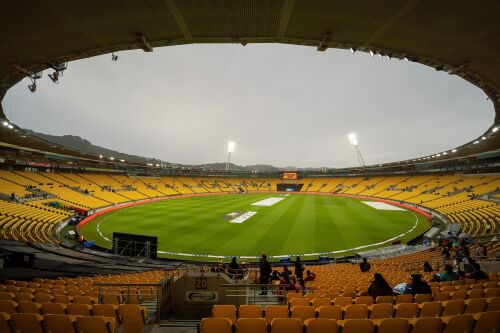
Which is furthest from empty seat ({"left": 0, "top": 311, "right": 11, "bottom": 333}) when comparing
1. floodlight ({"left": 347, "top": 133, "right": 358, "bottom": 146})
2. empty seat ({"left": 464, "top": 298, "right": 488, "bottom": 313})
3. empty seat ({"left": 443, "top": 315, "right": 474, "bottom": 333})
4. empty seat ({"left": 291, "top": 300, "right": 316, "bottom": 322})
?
floodlight ({"left": 347, "top": 133, "right": 358, "bottom": 146})

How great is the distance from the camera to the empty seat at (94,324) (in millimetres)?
4410

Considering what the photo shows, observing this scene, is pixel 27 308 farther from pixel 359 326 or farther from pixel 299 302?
pixel 359 326

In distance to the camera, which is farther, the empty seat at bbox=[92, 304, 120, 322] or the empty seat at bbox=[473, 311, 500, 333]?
the empty seat at bbox=[92, 304, 120, 322]

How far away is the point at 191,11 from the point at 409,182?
6386 centimetres

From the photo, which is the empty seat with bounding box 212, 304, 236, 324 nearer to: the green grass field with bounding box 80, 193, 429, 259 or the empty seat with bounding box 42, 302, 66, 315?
the empty seat with bounding box 42, 302, 66, 315

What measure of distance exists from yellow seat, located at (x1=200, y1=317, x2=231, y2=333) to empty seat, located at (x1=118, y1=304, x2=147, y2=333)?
180cm

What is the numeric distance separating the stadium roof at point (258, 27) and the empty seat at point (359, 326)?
20.8 feet

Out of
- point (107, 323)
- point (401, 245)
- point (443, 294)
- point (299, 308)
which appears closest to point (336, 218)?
point (401, 245)

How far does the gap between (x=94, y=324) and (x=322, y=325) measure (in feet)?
13.1

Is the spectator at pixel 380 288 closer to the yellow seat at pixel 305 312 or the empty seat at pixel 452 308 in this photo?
the empty seat at pixel 452 308

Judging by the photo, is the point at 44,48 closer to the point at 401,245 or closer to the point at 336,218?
the point at 401,245

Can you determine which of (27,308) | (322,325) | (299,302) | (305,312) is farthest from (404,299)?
(27,308)

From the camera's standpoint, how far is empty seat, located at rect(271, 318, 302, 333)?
4.25 meters

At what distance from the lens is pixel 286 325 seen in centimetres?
430
